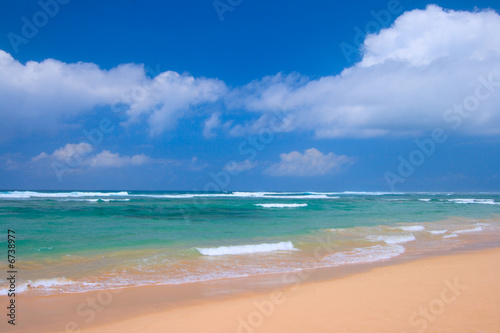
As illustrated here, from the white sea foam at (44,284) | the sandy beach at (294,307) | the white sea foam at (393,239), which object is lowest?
the white sea foam at (393,239)

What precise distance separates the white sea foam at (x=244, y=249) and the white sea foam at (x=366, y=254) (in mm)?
1888

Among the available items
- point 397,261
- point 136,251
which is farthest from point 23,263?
point 397,261

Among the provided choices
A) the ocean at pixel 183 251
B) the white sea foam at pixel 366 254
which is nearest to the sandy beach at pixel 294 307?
the ocean at pixel 183 251

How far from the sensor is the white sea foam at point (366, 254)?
31.6 feet

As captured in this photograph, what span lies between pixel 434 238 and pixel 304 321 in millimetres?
12002

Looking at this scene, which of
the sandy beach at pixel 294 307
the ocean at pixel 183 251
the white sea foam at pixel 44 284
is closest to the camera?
the sandy beach at pixel 294 307

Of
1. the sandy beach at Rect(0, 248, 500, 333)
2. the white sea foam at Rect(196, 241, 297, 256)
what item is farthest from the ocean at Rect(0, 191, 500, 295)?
the sandy beach at Rect(0, 248, 500, 333)

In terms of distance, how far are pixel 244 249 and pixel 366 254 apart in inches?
162

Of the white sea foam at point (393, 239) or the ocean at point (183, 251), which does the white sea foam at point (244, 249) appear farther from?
the white sea foam at point (393, 239)

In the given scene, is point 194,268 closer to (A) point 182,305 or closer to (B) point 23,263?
(A) point 182,305

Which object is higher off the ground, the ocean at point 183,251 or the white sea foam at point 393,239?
the ocean at point 183,251

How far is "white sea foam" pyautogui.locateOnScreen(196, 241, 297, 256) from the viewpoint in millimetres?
10445

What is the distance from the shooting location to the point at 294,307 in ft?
17.6

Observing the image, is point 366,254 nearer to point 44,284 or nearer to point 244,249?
point 244,249
